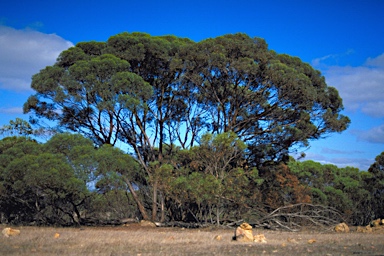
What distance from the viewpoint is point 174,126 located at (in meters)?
28.8

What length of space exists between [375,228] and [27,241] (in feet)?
51.0

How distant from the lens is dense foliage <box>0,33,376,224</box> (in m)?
21.7

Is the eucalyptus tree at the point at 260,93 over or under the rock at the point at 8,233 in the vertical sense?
over

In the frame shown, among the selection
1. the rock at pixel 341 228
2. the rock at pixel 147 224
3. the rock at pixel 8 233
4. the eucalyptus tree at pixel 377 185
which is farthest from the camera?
the eucalyptus tree at pixel 377 185

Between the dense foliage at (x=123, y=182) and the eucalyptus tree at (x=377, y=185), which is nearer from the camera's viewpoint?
the dense foliage at (x=123, y=182)

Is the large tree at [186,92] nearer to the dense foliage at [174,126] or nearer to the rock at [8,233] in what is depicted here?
the dense foliage at [174,126]

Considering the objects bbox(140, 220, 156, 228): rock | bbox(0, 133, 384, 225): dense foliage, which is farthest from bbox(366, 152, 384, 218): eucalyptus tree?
bbox(140, 220, 156, 228): rock

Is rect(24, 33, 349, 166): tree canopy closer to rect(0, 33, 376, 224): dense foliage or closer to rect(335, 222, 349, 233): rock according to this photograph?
rect(0, 33, 376, 224): dense foliage

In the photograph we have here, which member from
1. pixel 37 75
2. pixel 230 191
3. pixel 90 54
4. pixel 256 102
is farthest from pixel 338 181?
pixel 37 75

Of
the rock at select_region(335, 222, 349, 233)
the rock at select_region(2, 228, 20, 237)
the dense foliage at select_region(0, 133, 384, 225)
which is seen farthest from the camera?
the rock at select_region(335, 222, 349, 233)

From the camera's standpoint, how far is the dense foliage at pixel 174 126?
21.7 m

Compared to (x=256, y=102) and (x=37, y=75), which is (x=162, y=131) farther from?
(x=37, y=75)

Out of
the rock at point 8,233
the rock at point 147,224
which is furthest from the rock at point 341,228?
the rock at point 8,233

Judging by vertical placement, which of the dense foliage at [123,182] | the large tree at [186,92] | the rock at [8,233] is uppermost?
the large tree at [186,92]
